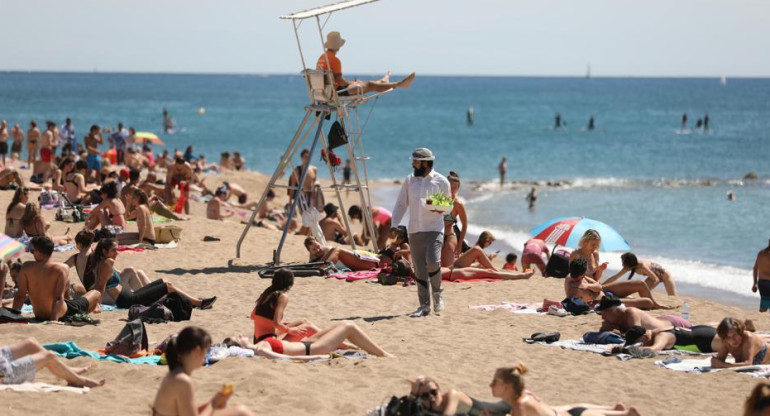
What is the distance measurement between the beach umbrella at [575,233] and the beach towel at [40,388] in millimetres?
7177

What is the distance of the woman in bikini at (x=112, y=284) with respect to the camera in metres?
9.00

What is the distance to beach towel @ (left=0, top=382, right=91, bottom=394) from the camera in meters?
6.28

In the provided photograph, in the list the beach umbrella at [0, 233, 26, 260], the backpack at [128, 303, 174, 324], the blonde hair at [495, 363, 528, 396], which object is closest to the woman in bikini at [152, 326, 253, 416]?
the blonde hair at [495, 363, 528, 396]

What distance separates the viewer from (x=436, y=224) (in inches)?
369

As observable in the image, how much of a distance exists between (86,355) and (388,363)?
7.42 ft

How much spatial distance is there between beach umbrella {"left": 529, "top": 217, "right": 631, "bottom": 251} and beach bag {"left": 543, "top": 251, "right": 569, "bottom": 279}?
189 millimetres

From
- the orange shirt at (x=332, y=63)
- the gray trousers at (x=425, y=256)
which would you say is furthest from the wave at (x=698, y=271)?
the gray trousers at (x=425, y=256)

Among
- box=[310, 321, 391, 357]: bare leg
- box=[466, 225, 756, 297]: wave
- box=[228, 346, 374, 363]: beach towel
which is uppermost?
box=[310, 321, 391, 357]: bare leg

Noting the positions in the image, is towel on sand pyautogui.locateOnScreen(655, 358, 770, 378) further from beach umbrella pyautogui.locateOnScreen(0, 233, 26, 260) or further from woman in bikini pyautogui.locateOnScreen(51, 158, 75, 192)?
woman in bikini pyautogui.locateOnScreen(51, 158, 75, 192)

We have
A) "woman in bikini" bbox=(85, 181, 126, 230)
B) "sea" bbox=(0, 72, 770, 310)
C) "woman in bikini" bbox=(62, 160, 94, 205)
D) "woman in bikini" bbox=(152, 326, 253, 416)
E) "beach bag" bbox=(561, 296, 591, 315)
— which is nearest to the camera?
"woman in bikini" bbox=(152, 326, 253, 416)

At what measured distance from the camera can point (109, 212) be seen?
13.1 metres

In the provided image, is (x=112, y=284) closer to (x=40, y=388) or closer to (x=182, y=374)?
(x=40, y=388)

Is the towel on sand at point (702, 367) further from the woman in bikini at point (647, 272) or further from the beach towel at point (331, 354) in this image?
the woman in bikini at point (647, 272)

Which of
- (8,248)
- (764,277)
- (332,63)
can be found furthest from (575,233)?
(8,248)
